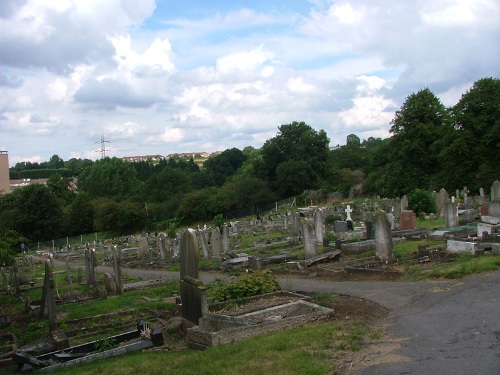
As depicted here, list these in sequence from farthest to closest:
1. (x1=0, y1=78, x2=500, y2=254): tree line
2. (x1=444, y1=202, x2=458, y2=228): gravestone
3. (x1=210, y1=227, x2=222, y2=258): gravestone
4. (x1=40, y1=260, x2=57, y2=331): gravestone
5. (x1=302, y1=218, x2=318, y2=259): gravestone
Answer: (x1=0, y1=78, x2=500, y2=254): tree line
(x1=210, y1=227, x2=222, y2=258): gravestone
(x1=444, y1=202, x2=458, y2=228): gravestone
(x1=302, y1=218, x2=318, y2=259): gravestone
(x1=40, y1=260, x2=57, y2=331): gravestone

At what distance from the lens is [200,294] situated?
10.1 m

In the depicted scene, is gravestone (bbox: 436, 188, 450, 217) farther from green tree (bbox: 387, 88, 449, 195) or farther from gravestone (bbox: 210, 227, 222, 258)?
green tree (bbox: 387, 88, 449, 195)

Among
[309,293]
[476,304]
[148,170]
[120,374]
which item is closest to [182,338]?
[120,374]

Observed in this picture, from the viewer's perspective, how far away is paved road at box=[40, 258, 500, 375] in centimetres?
645

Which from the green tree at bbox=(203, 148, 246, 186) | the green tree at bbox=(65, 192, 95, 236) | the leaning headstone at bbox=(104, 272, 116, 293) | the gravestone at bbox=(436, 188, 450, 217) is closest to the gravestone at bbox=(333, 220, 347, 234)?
the gravestone at bbox=(436, 188, 450, 217)

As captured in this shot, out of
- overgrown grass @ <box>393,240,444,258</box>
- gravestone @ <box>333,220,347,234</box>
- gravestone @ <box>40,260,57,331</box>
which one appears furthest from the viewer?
gravestone @ <box>333,220,347,234</box>

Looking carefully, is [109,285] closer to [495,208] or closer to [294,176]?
[495,208]

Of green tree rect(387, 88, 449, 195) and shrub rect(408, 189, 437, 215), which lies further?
green tree rect(387, 88, 449, 195)

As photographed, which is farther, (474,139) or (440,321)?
(474,139)

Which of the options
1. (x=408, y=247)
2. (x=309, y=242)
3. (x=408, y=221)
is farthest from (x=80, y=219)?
(x=408, y=247)

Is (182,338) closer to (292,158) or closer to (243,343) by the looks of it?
→ (243,343)

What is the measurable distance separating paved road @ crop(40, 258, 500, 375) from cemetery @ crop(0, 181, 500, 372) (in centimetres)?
102

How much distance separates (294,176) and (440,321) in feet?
201

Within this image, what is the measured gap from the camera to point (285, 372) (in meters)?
6.52
